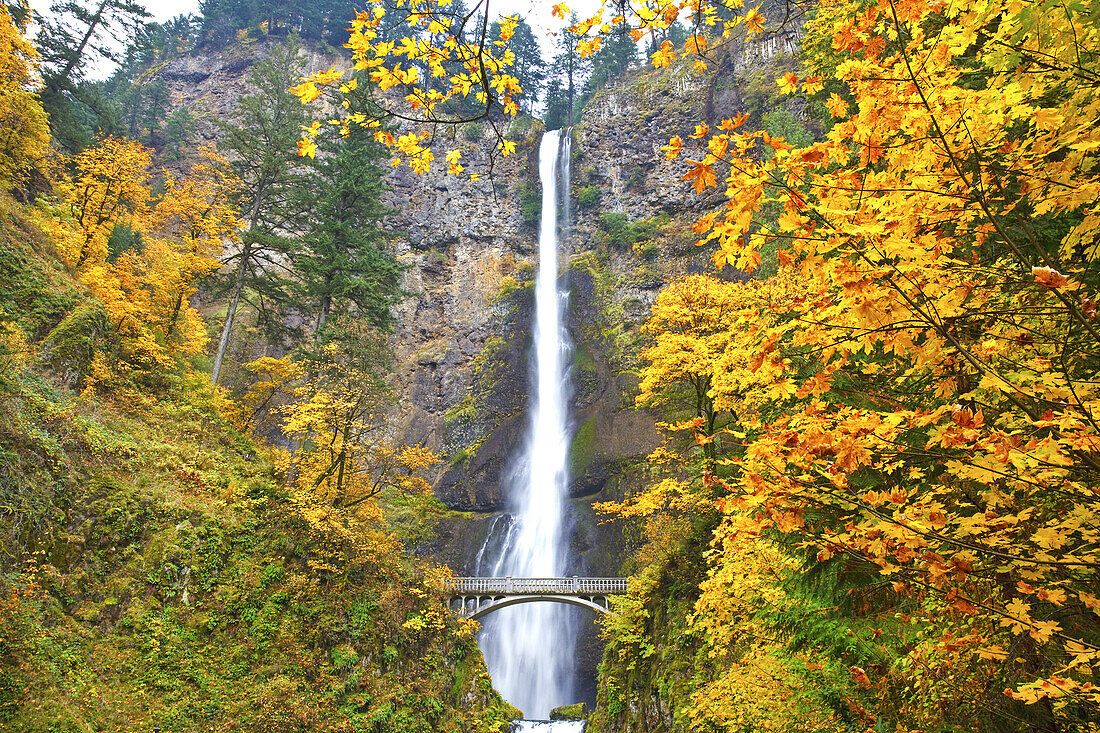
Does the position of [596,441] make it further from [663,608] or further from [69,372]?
[69,372]

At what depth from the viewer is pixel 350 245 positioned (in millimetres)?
18156

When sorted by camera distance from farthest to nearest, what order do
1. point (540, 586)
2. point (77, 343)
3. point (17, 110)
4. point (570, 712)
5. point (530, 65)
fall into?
point (530, 65) < point (570, 712) < point (540, 586) < point (17, 110) < point (77, 343)

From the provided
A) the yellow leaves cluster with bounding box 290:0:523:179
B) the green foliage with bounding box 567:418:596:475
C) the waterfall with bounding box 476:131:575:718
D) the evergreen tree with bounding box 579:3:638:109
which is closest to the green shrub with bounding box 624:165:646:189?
the evergreen tree with bounding box 579:3:638:109

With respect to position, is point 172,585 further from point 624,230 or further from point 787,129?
point 624,230

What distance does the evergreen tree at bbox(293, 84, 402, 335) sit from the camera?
1723 cm

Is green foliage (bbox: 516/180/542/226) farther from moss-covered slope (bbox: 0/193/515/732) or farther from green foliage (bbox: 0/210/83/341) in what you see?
green foliage (bbox: 0/210/83/341)

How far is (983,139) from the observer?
2.09 m

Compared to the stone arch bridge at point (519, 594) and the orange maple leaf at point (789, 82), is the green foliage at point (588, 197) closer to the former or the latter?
the stone arch bridge at point (519, 594)

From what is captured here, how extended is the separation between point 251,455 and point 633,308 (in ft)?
70.6

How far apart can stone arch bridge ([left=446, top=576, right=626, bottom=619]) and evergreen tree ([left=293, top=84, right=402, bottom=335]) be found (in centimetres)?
952

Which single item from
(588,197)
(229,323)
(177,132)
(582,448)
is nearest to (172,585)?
(229,323)

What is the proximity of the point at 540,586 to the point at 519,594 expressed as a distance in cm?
142

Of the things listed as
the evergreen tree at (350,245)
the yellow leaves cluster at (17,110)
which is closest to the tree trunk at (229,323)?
the evergreen tree at (350,245)

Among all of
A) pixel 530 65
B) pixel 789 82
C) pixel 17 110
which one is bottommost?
pixel 789 82
